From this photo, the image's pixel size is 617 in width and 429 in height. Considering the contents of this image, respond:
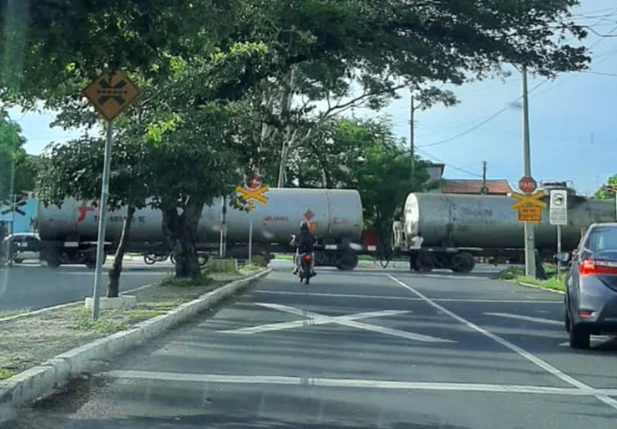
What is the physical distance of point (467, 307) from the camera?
62.5 feet

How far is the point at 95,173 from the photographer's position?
16.8 metres

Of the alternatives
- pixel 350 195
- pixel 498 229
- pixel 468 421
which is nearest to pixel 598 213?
pixel 498 229

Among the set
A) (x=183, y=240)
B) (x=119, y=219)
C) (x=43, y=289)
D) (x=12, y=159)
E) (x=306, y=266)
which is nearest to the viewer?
(x=12, y=159)

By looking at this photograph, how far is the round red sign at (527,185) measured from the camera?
2909 cm

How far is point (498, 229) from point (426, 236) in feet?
11.2

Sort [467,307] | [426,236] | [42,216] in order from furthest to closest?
1. [426,236]
2. [42,216]
3. [467,307]

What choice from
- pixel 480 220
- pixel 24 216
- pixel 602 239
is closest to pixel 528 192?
pixel 480 220

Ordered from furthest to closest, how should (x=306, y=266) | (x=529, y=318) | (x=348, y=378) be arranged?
(x=306, y=266) → (x=529, y=318) → (x=348, y=378)

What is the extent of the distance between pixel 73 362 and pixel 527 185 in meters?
21.9

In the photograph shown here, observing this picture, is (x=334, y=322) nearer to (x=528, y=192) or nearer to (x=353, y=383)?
(x=353, y=383)

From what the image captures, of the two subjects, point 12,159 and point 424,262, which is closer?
point 12,159

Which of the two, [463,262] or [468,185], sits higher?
[468,185]

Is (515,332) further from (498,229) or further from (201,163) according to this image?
(498,229)

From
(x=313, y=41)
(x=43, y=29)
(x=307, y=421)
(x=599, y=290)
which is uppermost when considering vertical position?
(x=313, y=41)
